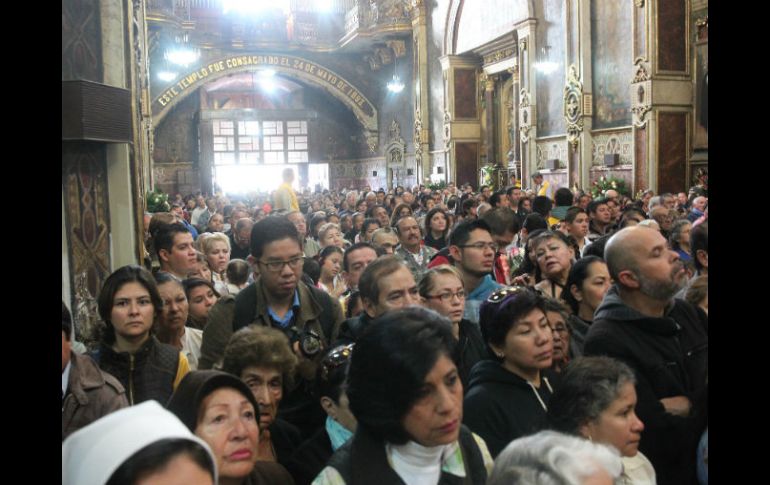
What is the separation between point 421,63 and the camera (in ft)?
81.3

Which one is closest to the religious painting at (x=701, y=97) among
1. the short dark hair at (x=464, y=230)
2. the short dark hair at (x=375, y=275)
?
the short dark hair at (x=464, y=230)

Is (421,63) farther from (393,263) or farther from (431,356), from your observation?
(431,356)

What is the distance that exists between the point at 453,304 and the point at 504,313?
2.04 feet

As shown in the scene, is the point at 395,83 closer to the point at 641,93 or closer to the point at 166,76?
the point at 166,76

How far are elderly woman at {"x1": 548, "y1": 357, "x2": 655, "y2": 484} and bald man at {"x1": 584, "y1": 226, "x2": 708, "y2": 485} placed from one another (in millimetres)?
252

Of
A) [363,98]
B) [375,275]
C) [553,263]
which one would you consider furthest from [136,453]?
[363,98]

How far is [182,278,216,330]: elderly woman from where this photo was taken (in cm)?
475

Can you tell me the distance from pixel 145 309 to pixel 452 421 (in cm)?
189

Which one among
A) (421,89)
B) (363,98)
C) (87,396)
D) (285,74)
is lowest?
(87,396)

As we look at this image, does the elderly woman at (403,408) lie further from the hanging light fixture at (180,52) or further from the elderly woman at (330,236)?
the hanging light fixture at (180,52)

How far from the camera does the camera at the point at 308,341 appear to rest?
11.9 feet

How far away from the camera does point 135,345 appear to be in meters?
3.47

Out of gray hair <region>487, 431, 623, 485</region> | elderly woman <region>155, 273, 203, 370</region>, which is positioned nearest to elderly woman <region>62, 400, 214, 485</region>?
gray hair <region>487, 431, 623, 485</region>

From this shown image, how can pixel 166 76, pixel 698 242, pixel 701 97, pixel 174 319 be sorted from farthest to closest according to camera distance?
pixel 166 76
pixel 701 97
pixel 698 242
pixel 174 319
